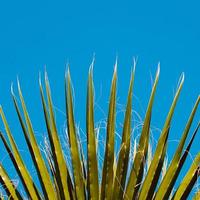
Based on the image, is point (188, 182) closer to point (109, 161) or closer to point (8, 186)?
point (109, 161)

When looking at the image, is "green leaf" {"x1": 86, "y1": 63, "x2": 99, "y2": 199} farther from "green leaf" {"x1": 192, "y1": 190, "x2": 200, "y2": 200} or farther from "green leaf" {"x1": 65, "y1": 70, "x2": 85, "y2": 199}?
"green leaf" {"x1": 192, "y1": 190, "x2": 200, "y2": 200}

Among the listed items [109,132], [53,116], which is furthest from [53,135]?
[109,132]

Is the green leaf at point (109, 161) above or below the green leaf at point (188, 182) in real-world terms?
above

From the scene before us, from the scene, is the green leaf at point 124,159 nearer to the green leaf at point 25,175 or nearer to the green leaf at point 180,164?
the green leaf at point 180,164

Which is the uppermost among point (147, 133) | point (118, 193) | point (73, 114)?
point (73, 114)

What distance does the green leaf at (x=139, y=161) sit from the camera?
306 centimetres

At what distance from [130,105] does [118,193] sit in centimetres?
45

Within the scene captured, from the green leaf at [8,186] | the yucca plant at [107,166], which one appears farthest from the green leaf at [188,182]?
the green leaf at [8,186]

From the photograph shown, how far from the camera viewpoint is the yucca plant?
3.07 metres

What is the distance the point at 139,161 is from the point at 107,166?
0.54 feet

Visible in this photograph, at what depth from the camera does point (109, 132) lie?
307 cm

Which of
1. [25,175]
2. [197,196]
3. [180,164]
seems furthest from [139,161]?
[25,175]

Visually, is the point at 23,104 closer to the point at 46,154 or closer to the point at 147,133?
the point at 46,154

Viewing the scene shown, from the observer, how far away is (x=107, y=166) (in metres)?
3.07
